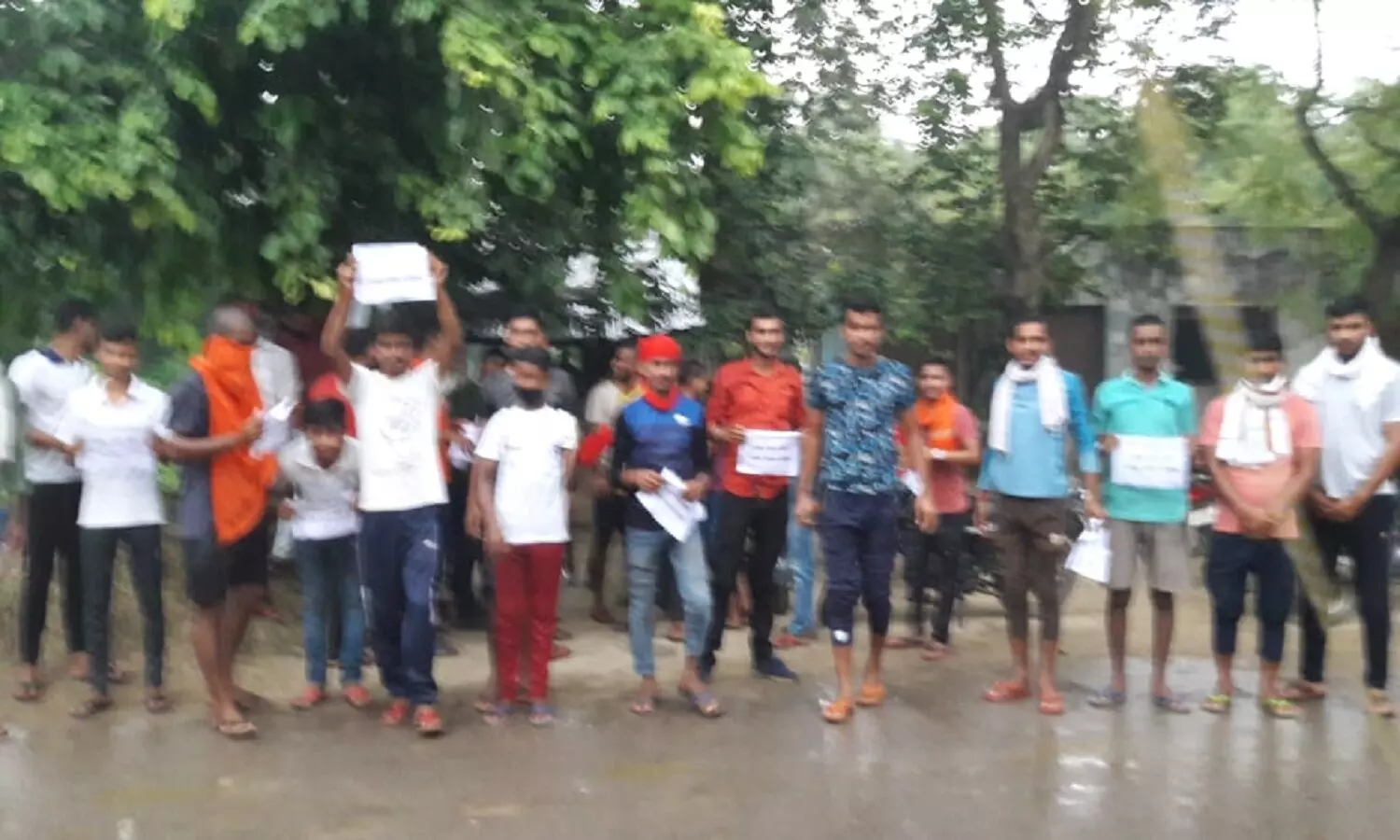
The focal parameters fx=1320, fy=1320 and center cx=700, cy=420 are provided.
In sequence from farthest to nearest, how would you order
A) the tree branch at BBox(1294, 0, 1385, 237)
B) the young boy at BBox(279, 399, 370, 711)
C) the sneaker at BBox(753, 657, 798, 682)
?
the tree branch at BBox(1294, 0, 1385, 237) < the sneaker at BBox(753, 657, 798, 682) < the young boy at BBox(279, 399, 370, 711)

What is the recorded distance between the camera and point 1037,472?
6.13 m

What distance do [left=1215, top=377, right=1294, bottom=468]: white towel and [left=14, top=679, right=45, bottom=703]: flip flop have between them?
5578 mm

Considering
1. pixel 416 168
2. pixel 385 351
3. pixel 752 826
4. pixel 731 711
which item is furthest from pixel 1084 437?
pixel 416 168

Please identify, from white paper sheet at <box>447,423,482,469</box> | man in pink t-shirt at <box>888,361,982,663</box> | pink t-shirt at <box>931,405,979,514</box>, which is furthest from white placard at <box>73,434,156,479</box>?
pink t-shirt at <box>931,405,979,514</box>

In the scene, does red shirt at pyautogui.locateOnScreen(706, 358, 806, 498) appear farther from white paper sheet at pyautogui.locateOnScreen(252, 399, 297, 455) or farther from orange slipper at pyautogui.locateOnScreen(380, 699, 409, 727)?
white paper sheet at pyautogui.locateOnScreen(252, 399, 297, 455)

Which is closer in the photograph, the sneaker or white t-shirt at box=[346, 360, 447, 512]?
white t-shirt at box=[346, 360, 447, 512]

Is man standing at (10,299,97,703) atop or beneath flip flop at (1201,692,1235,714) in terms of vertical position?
atop

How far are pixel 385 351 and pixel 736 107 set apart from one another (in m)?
2.31

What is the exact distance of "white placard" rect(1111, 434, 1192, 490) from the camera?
603 cm

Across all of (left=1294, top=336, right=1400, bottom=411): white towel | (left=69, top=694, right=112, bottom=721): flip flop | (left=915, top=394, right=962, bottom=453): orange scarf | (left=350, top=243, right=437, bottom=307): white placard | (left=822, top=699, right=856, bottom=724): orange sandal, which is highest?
(left=350, top=243, right=437, bottom=307): white placard

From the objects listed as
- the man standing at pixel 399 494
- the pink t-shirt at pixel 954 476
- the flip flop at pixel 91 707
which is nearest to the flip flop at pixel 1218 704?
the pink t-shirt at pixel 954 476

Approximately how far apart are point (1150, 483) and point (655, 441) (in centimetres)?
228

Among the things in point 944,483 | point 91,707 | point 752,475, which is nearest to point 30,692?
point 91,707

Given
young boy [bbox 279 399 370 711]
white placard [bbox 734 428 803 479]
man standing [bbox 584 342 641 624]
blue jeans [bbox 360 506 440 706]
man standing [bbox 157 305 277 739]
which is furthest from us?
man standing [bbox 584 342 641 624]
